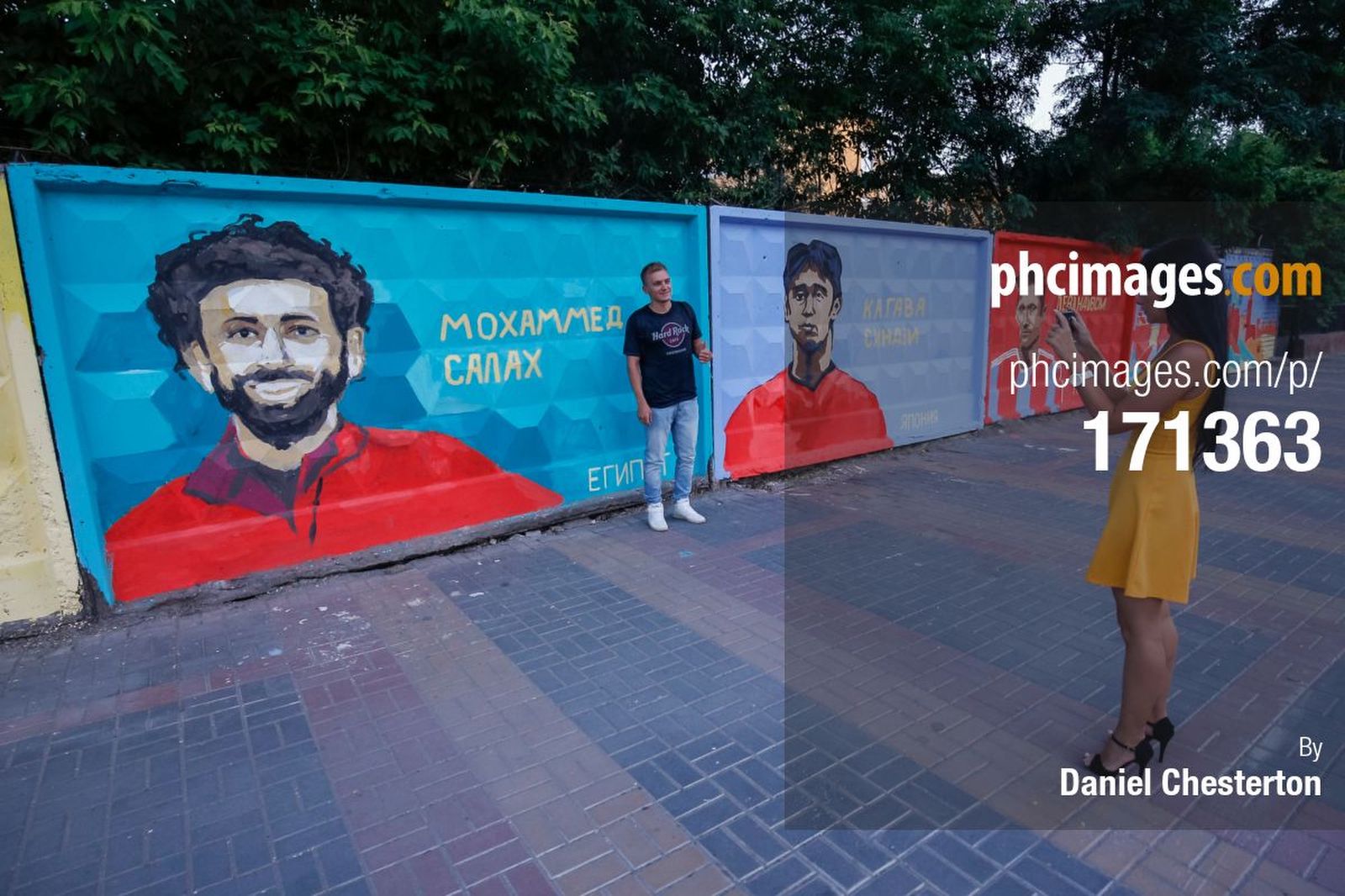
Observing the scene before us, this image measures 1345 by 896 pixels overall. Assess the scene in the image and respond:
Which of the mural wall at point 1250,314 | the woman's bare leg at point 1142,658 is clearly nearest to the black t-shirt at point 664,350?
the woman's bare leg at point 1142,658

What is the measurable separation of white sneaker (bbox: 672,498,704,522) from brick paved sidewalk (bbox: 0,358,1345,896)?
2.01 feet

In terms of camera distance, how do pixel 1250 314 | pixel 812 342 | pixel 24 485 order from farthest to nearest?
pixel 1250 314 → pixel 812 342 → pixel 24 485

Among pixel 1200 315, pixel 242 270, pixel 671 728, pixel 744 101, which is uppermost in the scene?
pixel 744 101

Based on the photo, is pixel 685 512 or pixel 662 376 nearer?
pixel 662 376

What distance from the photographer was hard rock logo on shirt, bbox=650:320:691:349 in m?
5.45

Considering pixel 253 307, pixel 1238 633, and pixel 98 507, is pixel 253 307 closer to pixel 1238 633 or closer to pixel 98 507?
pixel 98 507

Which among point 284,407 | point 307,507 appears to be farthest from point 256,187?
point 307,507

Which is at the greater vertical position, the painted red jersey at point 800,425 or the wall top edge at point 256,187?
the wall top edge at point 256,187

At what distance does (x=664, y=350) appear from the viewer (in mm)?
5477

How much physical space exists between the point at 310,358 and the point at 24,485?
1.49 meters

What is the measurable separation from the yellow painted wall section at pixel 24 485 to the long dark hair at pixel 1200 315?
16.1ft

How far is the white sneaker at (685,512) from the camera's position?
5773 millimetres

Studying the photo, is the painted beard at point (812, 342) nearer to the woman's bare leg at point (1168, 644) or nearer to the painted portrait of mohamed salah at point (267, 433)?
the painted portrait of mohamed salah at point (267, 433)

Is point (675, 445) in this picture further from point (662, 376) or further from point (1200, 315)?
point (1200, 315)
